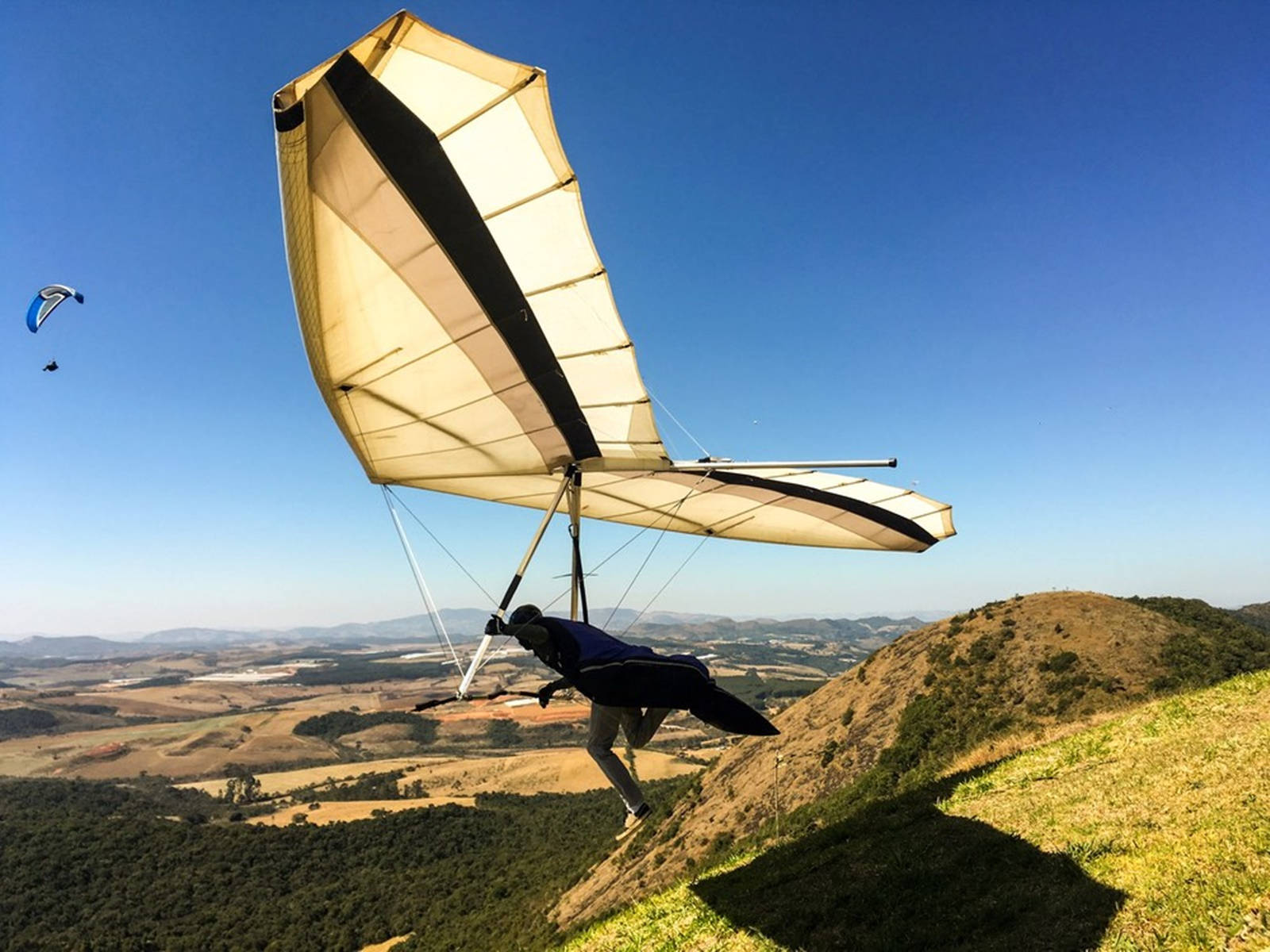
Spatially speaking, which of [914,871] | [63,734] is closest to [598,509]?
[914,871]

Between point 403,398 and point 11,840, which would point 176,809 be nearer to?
point 11,840

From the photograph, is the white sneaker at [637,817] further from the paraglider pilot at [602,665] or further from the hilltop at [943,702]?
the hilltop at [943,702]

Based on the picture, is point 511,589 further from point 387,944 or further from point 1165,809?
point 387,944

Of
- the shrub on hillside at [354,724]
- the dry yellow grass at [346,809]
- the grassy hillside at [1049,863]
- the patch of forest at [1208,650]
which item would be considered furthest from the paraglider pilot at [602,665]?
the shrub on hillside at [354,724]

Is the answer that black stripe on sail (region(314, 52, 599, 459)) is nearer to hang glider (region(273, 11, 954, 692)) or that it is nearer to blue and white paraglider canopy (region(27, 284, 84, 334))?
hang glider (region(273, 11, 954, 692))

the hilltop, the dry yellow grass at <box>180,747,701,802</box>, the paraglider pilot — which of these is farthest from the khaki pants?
the dry yellow grass at <box>180,747,701,802</box>

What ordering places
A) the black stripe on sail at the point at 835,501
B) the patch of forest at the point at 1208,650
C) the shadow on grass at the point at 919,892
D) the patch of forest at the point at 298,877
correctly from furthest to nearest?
the patch of forest at the point at 298,877, the patch of forest at the point at 1208,650, the black stripe on sail at the point at 835,501, the shadow on grass at the point at 919,892
